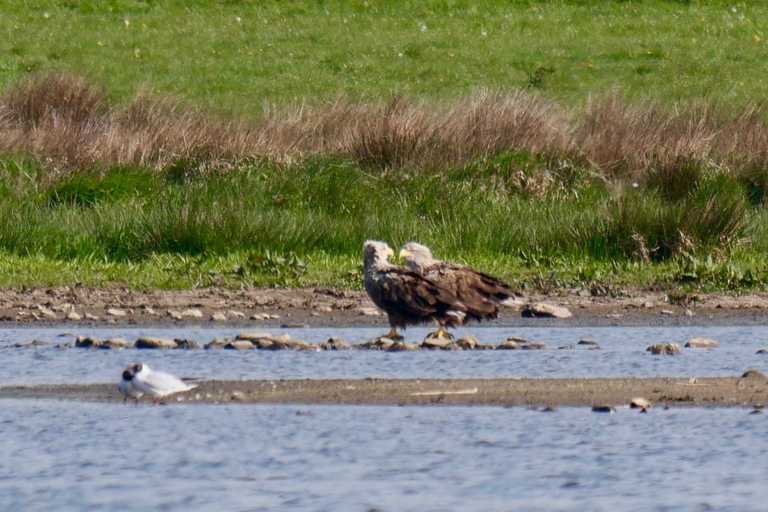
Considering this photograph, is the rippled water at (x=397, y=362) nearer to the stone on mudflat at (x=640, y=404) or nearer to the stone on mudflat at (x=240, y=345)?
the stone on mudflat at (x=240, y=345)

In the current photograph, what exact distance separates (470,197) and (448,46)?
46.5 feet

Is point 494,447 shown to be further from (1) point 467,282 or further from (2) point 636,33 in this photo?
(2) point 636,33

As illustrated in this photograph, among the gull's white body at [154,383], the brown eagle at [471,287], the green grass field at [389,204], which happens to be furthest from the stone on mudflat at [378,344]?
the green grass field at [389,204]

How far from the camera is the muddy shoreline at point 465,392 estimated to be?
5.95m

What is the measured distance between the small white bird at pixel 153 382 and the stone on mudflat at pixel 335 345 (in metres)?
1.60

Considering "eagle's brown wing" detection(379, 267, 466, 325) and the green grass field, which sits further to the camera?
the green grass field

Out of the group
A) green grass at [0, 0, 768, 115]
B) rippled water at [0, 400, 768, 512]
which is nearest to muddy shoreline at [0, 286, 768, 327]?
rippled water at [0, 400, 768, 512]

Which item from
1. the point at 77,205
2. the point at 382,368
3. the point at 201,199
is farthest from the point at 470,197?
the point at 382,368

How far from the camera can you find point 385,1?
30266 mm

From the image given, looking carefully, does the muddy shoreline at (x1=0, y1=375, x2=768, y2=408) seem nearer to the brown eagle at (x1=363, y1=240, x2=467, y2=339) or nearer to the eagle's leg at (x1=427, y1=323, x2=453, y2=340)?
the brown eagle at (x1=363, y1=240, x2=467, y2=339)

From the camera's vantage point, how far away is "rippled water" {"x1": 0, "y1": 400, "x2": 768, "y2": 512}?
4531 mm

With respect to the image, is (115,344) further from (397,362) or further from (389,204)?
(389,204)

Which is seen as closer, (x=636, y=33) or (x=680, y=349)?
(x=680, y=349)

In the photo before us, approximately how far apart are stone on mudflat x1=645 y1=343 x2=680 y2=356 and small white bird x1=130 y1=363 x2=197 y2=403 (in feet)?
9.13
